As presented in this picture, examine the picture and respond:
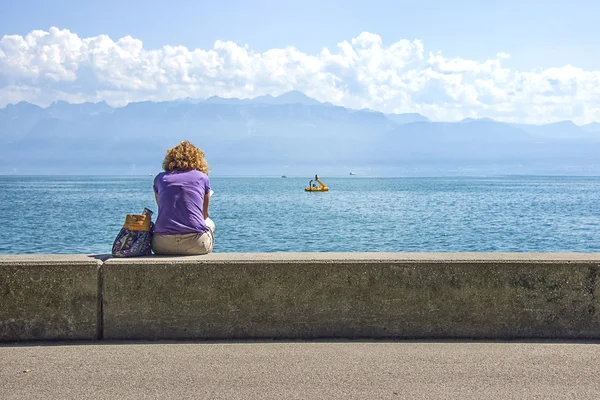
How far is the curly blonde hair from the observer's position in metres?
7.02

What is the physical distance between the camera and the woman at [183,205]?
6609 millimetres

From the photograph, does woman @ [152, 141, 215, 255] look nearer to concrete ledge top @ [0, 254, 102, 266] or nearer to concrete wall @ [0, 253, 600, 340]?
concrete wall @ [0, 253, 600, 340]

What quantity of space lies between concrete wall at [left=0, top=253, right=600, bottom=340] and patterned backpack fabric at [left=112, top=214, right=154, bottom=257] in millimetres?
258

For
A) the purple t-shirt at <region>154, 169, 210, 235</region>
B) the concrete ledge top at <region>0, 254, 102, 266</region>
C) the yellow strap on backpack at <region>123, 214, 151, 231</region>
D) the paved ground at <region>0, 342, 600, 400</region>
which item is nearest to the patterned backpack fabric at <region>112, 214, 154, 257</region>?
the yellow strap on backpack at <region>123, 214, 151, 231</region>

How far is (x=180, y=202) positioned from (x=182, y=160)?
0.44 metres

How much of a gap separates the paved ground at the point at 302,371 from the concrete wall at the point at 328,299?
17cm

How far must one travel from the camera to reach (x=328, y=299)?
6211 mm

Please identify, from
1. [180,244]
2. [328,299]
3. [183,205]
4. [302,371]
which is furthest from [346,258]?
[183,205]

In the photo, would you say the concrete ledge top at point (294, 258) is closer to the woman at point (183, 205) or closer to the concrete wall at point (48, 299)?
the concrete wall at point (48, 299)

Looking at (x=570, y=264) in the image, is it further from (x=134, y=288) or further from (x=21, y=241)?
(x=21, y=241)

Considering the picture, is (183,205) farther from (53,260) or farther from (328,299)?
(328,299)

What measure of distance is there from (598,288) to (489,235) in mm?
38303

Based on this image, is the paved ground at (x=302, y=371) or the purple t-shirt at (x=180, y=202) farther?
the purple t-shirt at (x=180, y=202)

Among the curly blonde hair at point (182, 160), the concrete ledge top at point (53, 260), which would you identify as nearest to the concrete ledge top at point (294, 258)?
the concrete ledge top at point (53, 260)
